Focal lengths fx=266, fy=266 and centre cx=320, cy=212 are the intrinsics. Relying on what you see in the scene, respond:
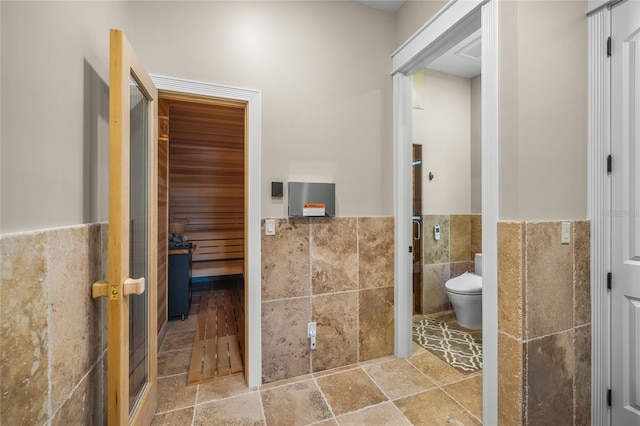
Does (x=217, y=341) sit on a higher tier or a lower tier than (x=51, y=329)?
lower

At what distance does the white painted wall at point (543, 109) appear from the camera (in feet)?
4.38

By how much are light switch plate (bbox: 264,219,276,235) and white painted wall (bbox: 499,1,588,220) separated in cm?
140

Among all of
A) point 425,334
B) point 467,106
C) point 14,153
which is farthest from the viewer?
point 467,106

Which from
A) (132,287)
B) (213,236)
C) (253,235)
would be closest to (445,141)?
(253,235)

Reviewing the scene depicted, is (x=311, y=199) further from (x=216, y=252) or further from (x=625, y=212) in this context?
(x=216, y=252)

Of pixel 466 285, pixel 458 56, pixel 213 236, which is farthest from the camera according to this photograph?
pixel 213 236

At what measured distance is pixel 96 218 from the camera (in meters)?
1.15

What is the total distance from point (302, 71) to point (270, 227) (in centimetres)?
122

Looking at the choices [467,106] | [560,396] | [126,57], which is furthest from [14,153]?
[467,106]

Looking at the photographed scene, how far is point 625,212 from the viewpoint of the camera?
1.43m

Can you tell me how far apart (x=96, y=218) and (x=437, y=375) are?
2.40 metres

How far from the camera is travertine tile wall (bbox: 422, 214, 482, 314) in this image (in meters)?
3.18

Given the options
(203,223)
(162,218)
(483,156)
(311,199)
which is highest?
(483,156)

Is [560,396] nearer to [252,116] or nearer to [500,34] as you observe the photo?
[500,34]
